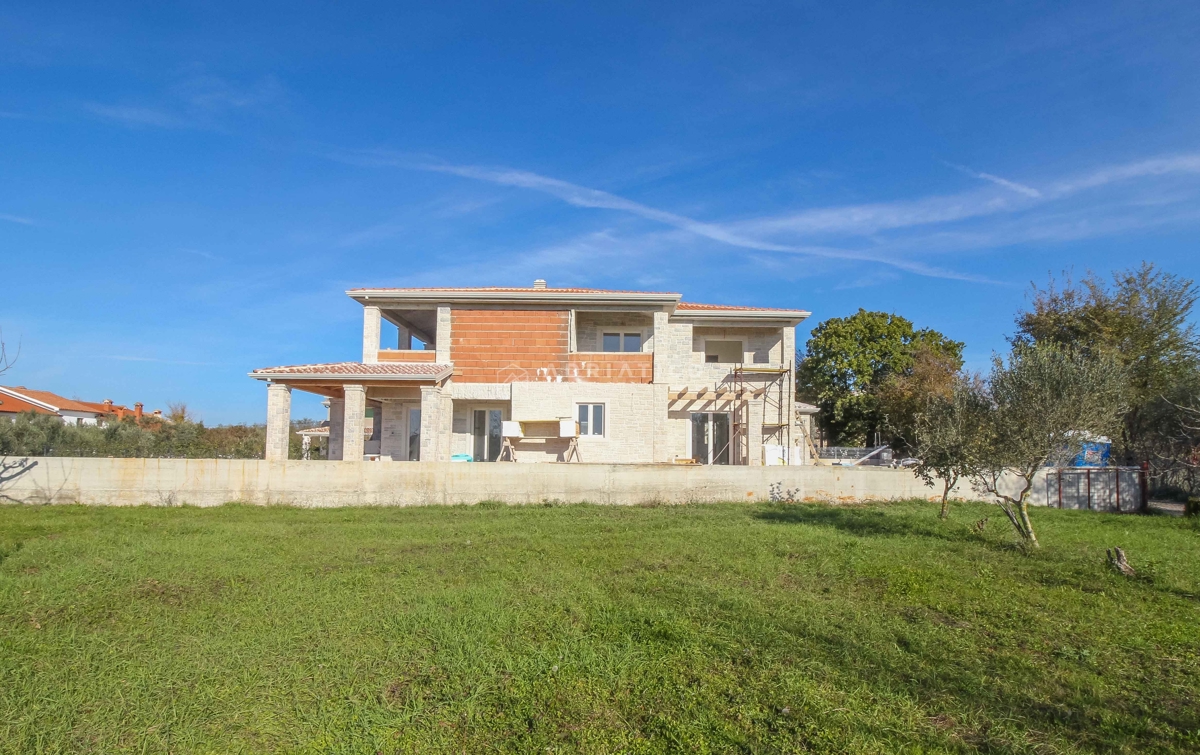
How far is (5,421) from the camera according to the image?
80.9 feet

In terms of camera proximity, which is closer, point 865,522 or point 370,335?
point 865,522

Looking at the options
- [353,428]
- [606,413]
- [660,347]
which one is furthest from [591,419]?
[353,428]

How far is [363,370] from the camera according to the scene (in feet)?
61.9

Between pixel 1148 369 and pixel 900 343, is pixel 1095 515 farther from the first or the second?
pixel 900 343

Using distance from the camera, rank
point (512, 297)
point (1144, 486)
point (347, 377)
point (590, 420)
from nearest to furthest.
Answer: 1. point (347, 377)
2. point (1144, 486)
3. point (512, 297)
4. point (590, 420)

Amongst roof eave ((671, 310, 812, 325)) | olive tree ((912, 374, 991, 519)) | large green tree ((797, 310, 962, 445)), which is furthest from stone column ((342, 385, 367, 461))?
large green tree ((797, 310, 962, 445))

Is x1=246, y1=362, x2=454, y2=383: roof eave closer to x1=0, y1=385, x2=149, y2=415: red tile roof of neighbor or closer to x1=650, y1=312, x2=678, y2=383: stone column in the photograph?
x1=650, y1=312, x2=678, y2=383: stone column

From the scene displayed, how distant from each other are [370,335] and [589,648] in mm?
16794

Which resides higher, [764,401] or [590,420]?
[764,401]

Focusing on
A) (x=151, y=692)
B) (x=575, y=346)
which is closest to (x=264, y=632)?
(x=151, y=692)

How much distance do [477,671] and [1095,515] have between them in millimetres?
17757

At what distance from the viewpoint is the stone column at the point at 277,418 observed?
711 inches

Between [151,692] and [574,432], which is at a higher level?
[574,432]

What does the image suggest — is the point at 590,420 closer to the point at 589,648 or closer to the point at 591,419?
the point at 591,419
